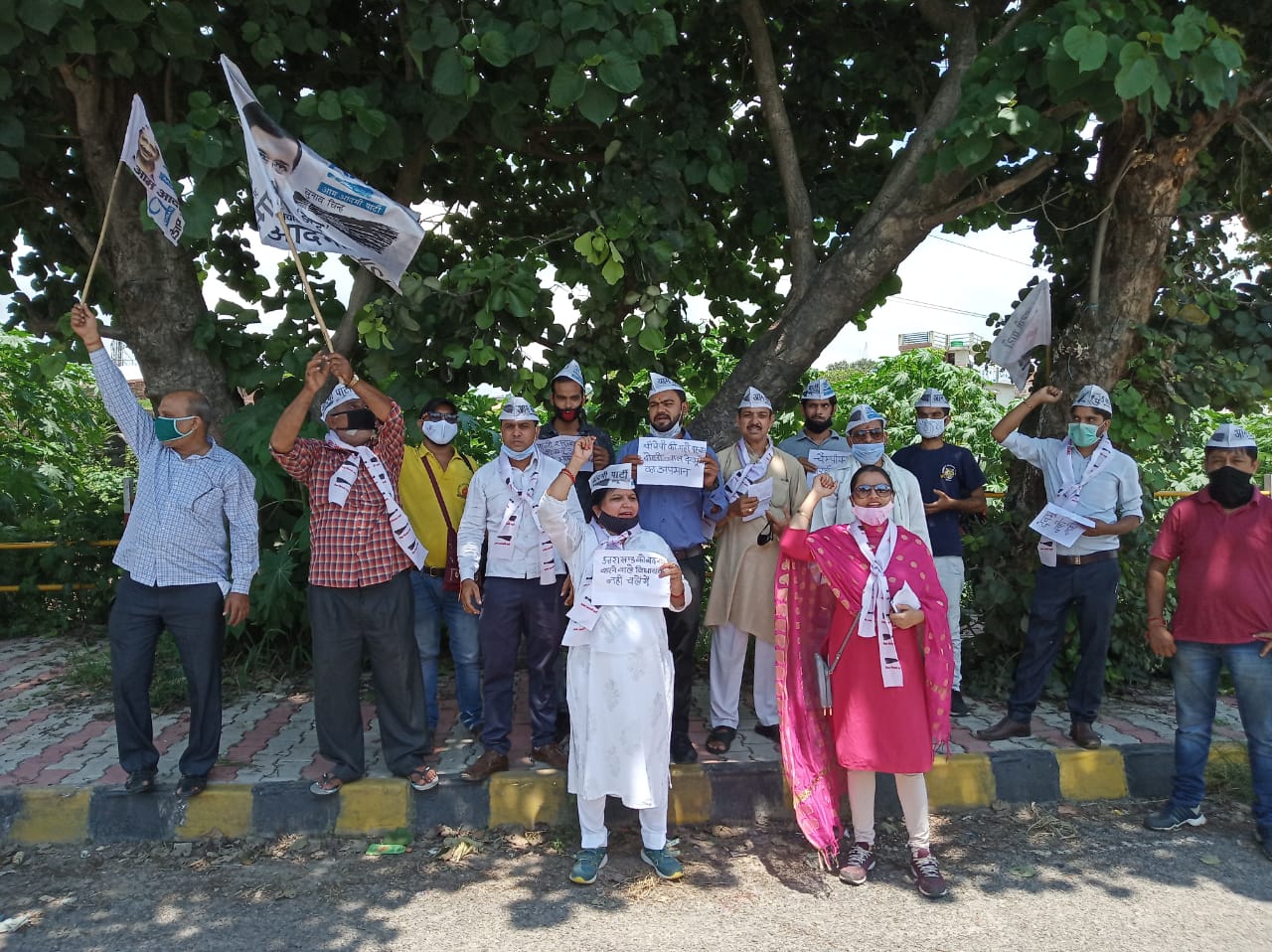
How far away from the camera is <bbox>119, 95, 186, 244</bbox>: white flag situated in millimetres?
5059

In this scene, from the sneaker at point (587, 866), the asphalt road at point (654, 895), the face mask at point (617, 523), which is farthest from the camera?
the face mask at point (617, 523)

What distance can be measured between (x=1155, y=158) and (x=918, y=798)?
4.50m

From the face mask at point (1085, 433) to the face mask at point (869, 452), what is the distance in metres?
1.08

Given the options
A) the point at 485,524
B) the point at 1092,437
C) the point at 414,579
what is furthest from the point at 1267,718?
the point at 414,579

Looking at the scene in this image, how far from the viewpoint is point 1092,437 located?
549 centimetres

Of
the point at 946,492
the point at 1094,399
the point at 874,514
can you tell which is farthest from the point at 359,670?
the point at 1094,399

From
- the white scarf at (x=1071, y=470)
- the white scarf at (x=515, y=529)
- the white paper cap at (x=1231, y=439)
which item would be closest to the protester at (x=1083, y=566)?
the white scarf at (x=1071, y=470)

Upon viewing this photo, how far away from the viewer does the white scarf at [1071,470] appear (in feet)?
17.9

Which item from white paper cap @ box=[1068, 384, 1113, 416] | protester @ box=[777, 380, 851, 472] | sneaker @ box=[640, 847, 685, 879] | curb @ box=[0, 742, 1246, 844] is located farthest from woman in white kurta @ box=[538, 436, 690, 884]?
white paper cap @ box=[1068, 384, 1113, 416]

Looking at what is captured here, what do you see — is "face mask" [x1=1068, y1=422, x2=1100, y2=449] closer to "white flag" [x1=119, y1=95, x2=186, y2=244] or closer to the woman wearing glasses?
the woman wearing glasses

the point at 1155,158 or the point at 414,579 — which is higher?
the point at 1155,158

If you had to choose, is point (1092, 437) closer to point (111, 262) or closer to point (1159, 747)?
point (1159, 747)

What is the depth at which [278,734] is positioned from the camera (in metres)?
5.79

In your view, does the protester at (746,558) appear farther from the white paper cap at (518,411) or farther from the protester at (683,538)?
the white paper cap at (518,411)
